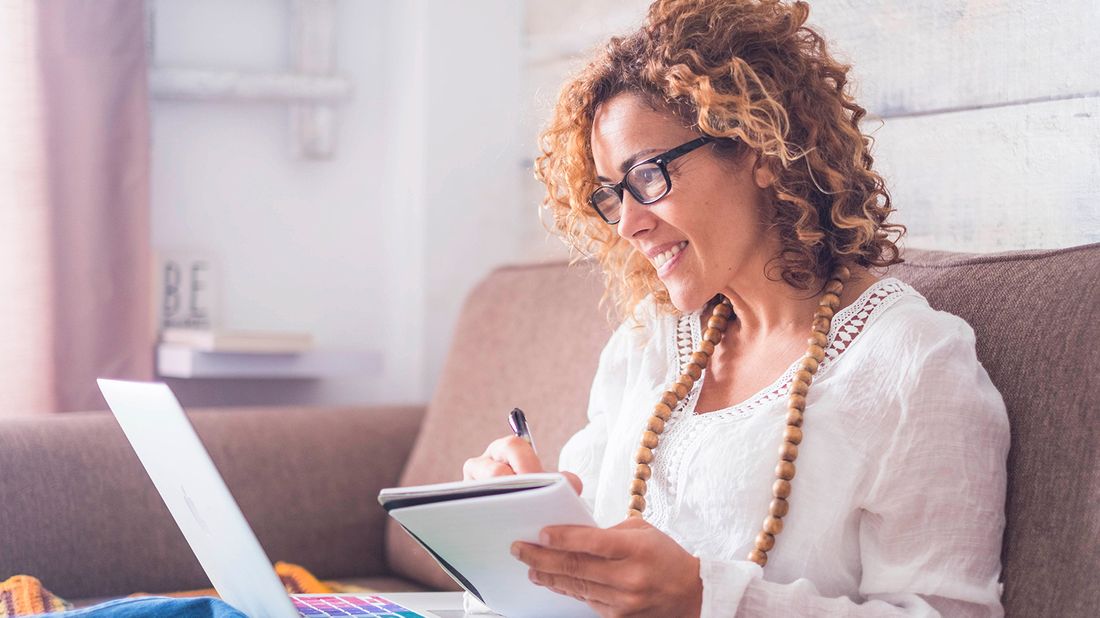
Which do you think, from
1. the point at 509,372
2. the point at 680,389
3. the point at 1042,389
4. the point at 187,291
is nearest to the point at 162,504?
the point at 509,372

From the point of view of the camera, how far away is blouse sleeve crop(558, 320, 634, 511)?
140cm

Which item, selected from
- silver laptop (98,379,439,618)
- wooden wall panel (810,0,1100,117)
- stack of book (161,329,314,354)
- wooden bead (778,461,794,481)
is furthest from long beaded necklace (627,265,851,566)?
stack of book (161,329,314,354)

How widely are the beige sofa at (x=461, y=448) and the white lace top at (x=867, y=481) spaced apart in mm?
47

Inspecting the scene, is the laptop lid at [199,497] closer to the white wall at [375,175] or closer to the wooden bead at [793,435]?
the wooden bead at [793,435]

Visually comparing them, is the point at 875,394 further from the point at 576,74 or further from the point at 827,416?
the point at 576,74

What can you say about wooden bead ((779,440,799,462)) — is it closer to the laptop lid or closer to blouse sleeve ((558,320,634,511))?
blouse sleeve ((558,320,634,511))

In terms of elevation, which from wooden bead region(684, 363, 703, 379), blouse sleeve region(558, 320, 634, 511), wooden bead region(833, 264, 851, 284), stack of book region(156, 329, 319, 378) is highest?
wooden bead region(833, 264, 851, 284)

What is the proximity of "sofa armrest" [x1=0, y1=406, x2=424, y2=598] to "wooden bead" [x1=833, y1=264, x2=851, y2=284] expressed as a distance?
0.98 meters

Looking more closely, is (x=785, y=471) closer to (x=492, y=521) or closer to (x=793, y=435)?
(x=793, y=435)

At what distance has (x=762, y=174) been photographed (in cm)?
120

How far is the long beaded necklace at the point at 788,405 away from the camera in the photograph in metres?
1.07

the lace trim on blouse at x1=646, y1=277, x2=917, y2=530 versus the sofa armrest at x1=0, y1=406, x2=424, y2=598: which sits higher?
the lace trim on blouse at x1=646, y1=277, x2=917, y2=530

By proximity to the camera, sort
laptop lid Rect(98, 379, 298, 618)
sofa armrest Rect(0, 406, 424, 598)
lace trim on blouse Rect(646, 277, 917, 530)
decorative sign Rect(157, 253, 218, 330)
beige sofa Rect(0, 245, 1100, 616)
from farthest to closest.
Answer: decorative sign Rect(157, 253, 218, 330) < sofa armrest Rect(0, 406, 424, 598) < lace trim on blouse Rect(646, 277, 917, 530) < beige sofa Rect(0, 245, 1100, 616) < laptop lid Rect(98, 379, 298, 618)

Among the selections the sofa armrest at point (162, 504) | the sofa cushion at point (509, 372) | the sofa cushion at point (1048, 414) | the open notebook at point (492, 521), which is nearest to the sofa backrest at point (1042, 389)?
the sofa cushion at point (1048, 414)
